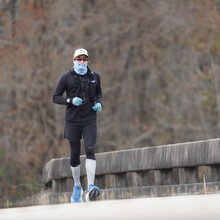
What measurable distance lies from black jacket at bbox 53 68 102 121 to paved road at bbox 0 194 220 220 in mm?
4029

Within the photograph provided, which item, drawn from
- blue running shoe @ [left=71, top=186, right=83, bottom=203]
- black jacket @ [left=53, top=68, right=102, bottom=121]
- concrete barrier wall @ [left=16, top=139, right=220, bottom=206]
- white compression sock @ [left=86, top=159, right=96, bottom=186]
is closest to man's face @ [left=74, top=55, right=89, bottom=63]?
black jacket @ [left=53, top=68, right=102, bottom=121]

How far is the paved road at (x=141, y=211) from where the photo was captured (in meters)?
6.89

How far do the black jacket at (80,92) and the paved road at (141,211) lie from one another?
4.03 metres

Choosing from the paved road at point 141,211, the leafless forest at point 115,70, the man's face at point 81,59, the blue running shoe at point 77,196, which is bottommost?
the paved road at point 141,211

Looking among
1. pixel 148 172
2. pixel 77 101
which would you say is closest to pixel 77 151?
pixel 77 101

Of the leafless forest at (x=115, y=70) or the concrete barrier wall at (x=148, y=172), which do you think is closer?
the concrete barrier wall at (x=148, y=172)

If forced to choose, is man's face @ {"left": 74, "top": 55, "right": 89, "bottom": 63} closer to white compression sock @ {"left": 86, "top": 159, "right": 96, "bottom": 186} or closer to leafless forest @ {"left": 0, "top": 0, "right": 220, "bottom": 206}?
white compression sock @ {"left": 86, "top": 159, "right": 96, "bottom": 186}

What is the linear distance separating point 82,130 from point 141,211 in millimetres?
5043

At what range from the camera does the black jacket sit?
1190 centimetres

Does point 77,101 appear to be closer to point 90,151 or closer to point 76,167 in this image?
point 90,151

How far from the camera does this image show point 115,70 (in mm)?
32000

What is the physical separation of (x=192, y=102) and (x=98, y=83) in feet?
58.8

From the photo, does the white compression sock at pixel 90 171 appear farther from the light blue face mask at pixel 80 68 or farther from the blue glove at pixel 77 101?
the light blue face mask at pixel 80 68

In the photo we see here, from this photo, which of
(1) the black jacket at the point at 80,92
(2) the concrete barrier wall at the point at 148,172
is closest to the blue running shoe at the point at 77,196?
(2) the concrete barrier wall at the point at 148,172
